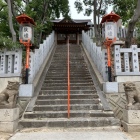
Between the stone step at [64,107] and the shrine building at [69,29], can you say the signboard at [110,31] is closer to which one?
the stone step at [64,107]

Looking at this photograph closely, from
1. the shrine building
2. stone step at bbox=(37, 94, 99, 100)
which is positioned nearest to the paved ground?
stone step at bbox=(37, 94, 99, 100)

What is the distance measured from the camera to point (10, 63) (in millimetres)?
6281

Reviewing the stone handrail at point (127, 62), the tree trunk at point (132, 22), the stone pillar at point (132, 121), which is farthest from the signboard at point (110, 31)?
the stone pillar at point (132, 121)

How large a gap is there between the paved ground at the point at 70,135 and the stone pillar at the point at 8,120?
175mm

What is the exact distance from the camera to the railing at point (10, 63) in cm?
618

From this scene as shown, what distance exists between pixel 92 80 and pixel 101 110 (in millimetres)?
2135

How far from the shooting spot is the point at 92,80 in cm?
736

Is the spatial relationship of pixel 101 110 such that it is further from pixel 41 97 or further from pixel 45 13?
pixel 45 13

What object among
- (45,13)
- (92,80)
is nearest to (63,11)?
(45,13)

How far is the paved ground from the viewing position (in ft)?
13.1

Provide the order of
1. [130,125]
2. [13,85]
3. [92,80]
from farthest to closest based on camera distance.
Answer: [92,80]
[13,85]
[130,125]

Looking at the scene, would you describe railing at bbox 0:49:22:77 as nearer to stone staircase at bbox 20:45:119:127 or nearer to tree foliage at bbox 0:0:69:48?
stone staircase at bbox 20:45:119:127

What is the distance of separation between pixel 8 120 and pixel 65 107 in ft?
5.75

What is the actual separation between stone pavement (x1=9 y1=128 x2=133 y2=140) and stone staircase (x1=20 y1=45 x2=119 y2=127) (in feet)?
0.78
